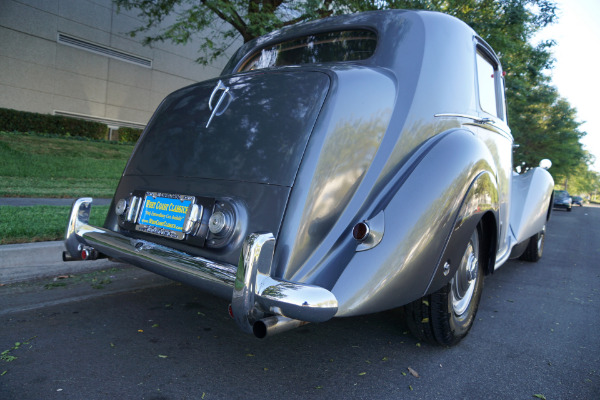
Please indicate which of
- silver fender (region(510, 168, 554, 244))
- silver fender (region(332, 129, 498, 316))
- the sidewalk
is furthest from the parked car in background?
the sidewalk

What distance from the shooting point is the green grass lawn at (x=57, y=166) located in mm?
8383

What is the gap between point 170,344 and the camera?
2678 millimetres

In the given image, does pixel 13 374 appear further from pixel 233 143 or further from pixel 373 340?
pixel 373 340

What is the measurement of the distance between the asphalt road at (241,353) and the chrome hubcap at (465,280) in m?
0.27

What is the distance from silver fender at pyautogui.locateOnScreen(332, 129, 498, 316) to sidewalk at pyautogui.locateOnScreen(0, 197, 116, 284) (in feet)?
9.96

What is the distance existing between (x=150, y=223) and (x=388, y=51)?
5.75 ft

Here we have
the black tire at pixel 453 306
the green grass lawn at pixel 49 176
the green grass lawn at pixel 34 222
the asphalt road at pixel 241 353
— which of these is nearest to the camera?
the asphalt road at pixel 241 353

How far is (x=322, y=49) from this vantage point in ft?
10.4

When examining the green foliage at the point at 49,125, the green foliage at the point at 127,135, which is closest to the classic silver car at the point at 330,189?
the green foliage at the point at 49,125

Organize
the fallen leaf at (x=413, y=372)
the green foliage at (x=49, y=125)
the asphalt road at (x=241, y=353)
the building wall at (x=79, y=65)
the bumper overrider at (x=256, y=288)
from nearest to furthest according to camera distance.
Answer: the bumper overrider at (x=256, y=288) → the asphalt road at (x=241, y=353) → the fallen leaf at (x=413, y=372) → the green foliage at (x=49, y=125) → the building wall at (x=79, y=65)

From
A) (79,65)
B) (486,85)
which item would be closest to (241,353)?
(486,85)

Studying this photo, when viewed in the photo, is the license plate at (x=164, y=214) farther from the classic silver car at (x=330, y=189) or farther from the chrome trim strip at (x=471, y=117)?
the chrome trim strip at (x=471, y=117)

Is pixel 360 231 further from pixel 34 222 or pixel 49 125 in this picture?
pixel 49 125

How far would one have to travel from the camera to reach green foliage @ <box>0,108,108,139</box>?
13125mm
